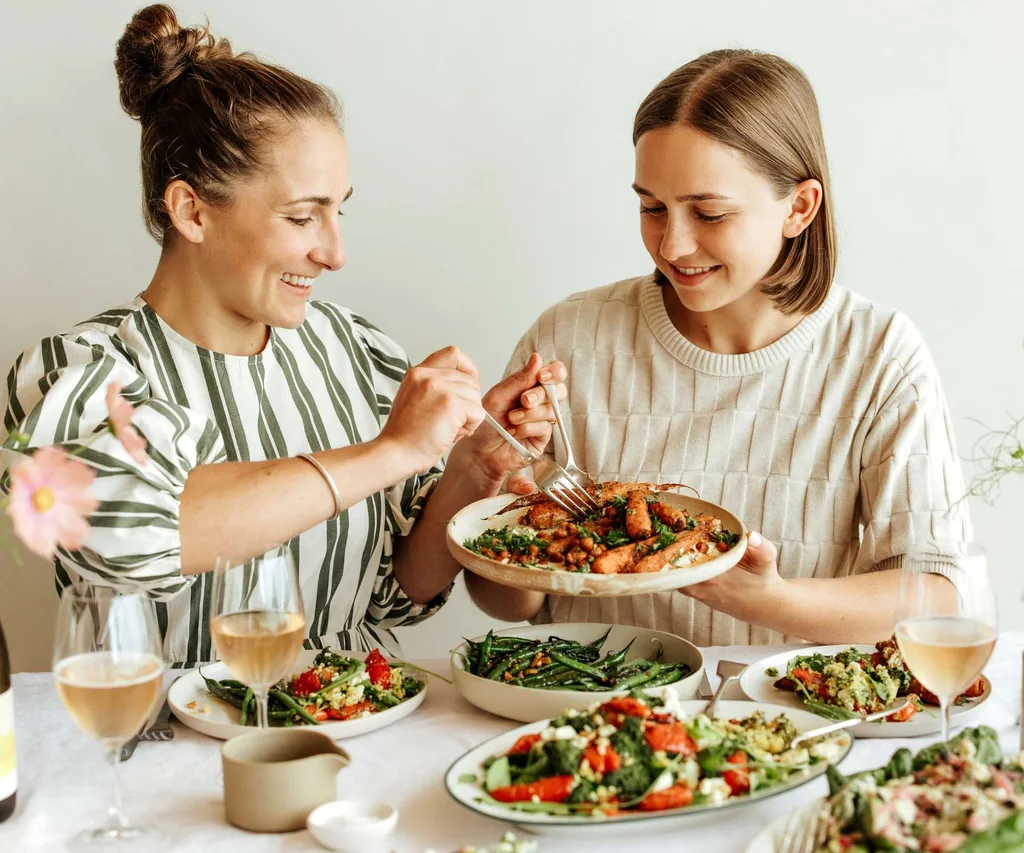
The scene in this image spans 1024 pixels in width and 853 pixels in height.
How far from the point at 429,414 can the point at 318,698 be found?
51 cm

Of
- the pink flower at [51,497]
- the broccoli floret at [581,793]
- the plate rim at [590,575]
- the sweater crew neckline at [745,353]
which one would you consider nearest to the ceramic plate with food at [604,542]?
the plate rim at [590,575]

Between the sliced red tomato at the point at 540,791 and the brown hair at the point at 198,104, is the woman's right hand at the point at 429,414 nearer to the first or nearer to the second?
the brown hair at the point at 198,104

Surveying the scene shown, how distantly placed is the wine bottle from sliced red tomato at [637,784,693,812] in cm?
75

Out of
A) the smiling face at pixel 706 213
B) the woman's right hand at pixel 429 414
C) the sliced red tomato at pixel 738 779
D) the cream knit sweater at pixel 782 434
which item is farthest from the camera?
the cream knit sweater at pixel 782 434

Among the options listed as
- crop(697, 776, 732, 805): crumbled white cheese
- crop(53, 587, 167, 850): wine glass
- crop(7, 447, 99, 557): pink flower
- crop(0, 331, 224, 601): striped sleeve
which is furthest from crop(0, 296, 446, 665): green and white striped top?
crop(697, 776, 732, 805): crumbled white cheese

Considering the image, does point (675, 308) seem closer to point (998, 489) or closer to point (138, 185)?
point (998, 489)

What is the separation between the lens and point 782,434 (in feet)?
7.89

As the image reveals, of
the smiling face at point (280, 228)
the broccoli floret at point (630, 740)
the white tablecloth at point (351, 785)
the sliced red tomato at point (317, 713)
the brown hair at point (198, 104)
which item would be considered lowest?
the white tablecloth at point (351, 785)

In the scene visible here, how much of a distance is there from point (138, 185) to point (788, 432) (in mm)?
1726

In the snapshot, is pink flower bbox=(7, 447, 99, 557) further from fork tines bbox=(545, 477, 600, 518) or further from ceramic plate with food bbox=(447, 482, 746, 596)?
fork tines bbox=(545, 477, 600, 518)

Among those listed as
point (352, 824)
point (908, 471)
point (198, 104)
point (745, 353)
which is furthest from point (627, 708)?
point (198, 104)

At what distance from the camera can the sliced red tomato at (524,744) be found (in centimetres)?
137

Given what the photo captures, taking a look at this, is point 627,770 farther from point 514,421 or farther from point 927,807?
point 514,421

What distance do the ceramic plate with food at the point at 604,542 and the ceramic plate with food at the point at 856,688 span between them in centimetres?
20
